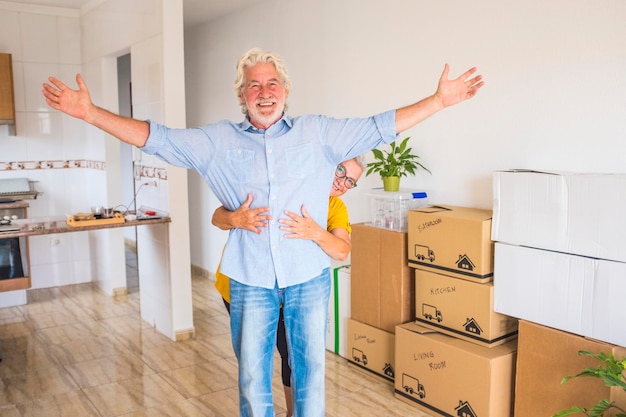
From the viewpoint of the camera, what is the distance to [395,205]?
3.38 m

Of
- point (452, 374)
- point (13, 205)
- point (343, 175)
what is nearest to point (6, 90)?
point (13, 205)

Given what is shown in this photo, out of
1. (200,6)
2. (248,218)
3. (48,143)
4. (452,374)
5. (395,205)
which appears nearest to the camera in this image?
(248,218)

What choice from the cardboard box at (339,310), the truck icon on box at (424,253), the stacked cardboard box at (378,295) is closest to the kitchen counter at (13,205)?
the cardboard box at (339,310)

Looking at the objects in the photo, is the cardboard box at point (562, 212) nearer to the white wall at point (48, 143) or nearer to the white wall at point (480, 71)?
the white wall at point (480, 71)

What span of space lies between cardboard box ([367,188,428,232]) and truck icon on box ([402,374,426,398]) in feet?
2.64

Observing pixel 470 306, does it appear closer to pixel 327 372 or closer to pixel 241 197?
pixel 327 372

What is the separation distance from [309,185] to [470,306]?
1372mm

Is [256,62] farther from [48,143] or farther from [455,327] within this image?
[48,143]

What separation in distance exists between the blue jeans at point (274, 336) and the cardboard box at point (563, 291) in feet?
3.66

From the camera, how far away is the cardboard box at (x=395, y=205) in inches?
132

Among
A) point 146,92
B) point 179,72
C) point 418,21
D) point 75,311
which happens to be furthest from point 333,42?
point 75,311

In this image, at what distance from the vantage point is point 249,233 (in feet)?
6.23

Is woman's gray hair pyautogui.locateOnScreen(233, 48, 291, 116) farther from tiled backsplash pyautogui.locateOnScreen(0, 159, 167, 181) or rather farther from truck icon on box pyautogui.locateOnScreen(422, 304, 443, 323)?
tiled backsplash pyautogui.locateOnScreen(0, 159, 167, 181)

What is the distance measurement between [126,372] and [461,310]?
208cm
